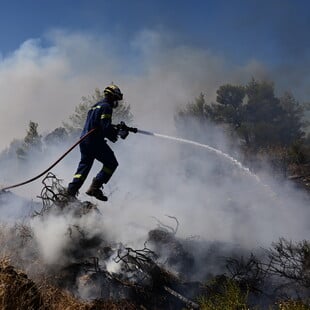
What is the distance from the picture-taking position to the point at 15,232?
546 cm

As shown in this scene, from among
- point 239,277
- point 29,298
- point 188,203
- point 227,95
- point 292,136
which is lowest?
point 29,298

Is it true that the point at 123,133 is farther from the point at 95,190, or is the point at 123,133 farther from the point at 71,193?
the point at 71,193

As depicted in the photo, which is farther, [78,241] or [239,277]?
[78,241]

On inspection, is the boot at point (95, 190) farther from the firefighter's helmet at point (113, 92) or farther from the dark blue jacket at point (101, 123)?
the firefighter's helmet at point (113, 92)

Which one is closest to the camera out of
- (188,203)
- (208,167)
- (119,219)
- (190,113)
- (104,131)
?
(104,131)

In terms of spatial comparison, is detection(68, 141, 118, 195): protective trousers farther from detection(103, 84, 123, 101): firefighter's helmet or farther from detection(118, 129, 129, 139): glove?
detection(103, 84, 123, 101): firefighter's helmet

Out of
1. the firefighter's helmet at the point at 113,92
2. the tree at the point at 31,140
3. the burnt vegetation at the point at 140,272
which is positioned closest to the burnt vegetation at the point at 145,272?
the burnt vegetation at the point at 140,272

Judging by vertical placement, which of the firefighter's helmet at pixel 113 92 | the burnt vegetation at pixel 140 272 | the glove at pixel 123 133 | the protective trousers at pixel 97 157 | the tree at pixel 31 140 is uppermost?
the tree at pixel 31 140

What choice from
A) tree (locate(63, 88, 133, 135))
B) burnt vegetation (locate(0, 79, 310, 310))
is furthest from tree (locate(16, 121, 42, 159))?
burnt vegetation (locate(0, 79, 310, 310))

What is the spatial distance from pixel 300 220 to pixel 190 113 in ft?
57.3

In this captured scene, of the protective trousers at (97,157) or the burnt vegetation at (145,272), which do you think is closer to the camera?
the burnt vegetation at (145,272)

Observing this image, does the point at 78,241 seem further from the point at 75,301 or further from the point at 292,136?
the point at 292,136

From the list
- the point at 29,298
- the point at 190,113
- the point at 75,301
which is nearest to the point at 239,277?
the point at 75,301

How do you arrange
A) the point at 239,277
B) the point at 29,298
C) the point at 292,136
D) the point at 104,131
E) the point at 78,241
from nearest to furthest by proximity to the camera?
the point at 29,298 → the point at 239,277 → the point at 78,241 → the point at 104,131 → the point at 292,136
